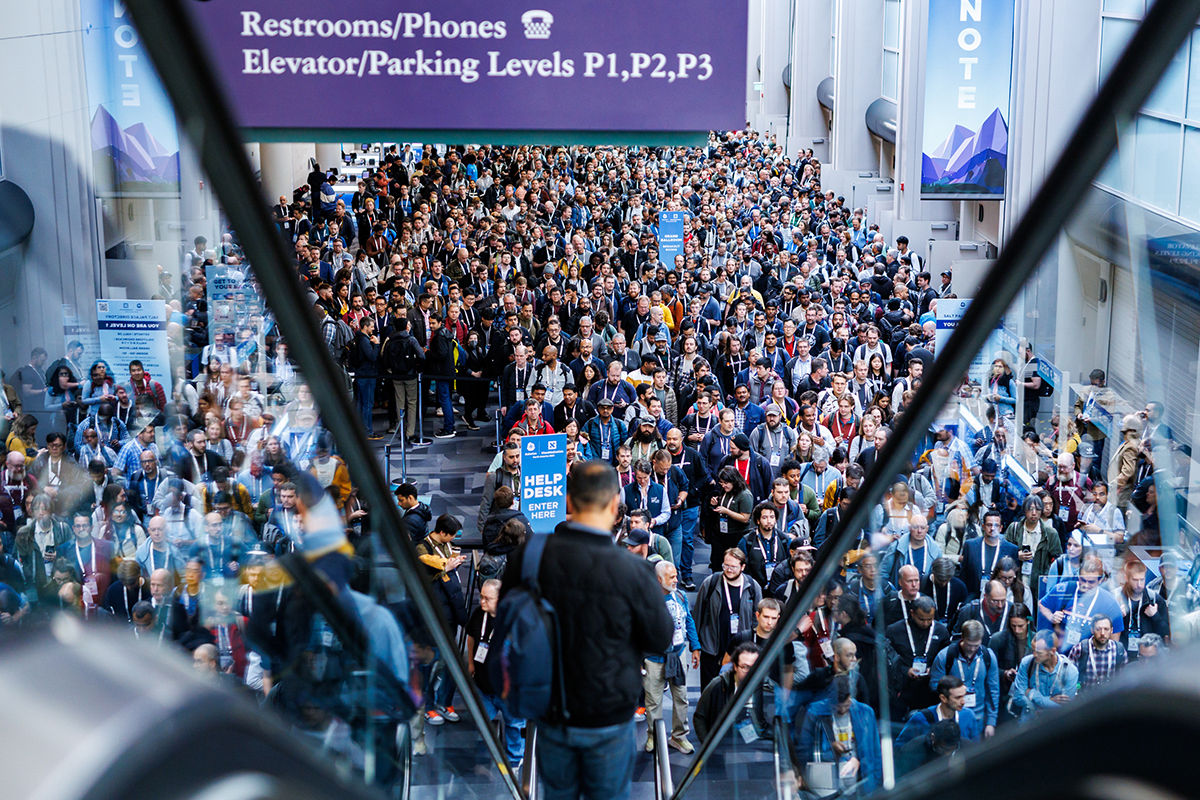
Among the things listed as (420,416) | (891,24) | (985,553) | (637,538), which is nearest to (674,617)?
(637,538)

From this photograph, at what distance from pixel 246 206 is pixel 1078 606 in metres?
5.46

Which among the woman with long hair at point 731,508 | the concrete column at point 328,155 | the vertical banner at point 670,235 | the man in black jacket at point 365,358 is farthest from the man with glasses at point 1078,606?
the concrete column at point 328,155

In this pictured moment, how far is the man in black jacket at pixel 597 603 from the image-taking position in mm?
3393

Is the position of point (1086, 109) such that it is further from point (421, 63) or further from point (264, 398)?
point (264, 398)

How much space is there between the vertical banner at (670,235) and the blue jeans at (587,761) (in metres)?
12.6

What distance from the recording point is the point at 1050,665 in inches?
186

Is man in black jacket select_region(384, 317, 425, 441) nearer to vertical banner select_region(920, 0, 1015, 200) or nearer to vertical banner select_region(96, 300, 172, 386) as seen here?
vertical banner select_region(96, 300, 172, 386)

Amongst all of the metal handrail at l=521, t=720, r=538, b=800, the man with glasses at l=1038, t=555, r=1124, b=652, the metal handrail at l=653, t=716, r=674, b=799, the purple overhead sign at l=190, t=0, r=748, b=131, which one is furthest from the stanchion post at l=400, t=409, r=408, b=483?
the purple overhead sign at l=190, t=0, r=748, b=131

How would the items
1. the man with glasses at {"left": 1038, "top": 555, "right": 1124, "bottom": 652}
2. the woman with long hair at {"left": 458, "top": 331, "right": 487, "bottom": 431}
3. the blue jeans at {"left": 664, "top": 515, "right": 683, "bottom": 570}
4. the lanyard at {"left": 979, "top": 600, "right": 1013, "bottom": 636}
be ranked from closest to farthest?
1. the man with glasses at {"left": 1038, "top": 555, "right": 1124, "bottom": 652}
2. the lanyard at {"left": 979, "top": 600, "right": 1013, "bottom": 636}
3. the blue jeans at {"left": 664, "top": 515, "right": 683, "bottom": 570}
4. the woman with long hair at {"left": 458, "top": 331, "right": 487, "bottom": 431}

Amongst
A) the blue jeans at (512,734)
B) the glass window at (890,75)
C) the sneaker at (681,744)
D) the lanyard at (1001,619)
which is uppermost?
the glass window at (890,75)

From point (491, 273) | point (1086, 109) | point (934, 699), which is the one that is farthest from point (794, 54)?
point (1086, 109)

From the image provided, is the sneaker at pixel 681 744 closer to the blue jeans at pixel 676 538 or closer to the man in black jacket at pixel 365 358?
the blue jeans at pixel 676 538

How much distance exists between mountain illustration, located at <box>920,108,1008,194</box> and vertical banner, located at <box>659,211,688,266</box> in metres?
3.78

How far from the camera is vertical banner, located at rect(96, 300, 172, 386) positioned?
9477 millimetres
